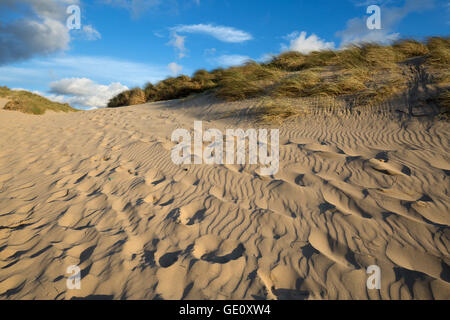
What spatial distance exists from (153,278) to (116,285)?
0.93 ft

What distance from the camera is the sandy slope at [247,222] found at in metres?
1.64

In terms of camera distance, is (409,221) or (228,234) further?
(228,234)

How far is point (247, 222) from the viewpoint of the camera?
7.27ft

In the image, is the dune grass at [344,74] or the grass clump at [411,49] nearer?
the dune grass at [344,74]

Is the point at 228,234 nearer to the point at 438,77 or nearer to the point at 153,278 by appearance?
the point at 153,278

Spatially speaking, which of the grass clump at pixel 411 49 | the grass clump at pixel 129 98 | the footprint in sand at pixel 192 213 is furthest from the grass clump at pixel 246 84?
the grass clump at pixel 129 98

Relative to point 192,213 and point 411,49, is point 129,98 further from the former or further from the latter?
point 411,49

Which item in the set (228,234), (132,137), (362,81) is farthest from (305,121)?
(132,137)

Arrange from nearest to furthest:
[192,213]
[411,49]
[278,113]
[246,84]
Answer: [192,213], [278,113], [411,49], [246,84]

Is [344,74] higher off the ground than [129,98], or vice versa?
[129,98]

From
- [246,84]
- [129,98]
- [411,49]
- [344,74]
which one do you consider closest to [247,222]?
[344,74]

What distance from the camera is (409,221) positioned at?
1.95 metres

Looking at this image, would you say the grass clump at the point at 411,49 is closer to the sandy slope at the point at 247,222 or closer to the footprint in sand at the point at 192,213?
the sandy slope at the point at 247,222
